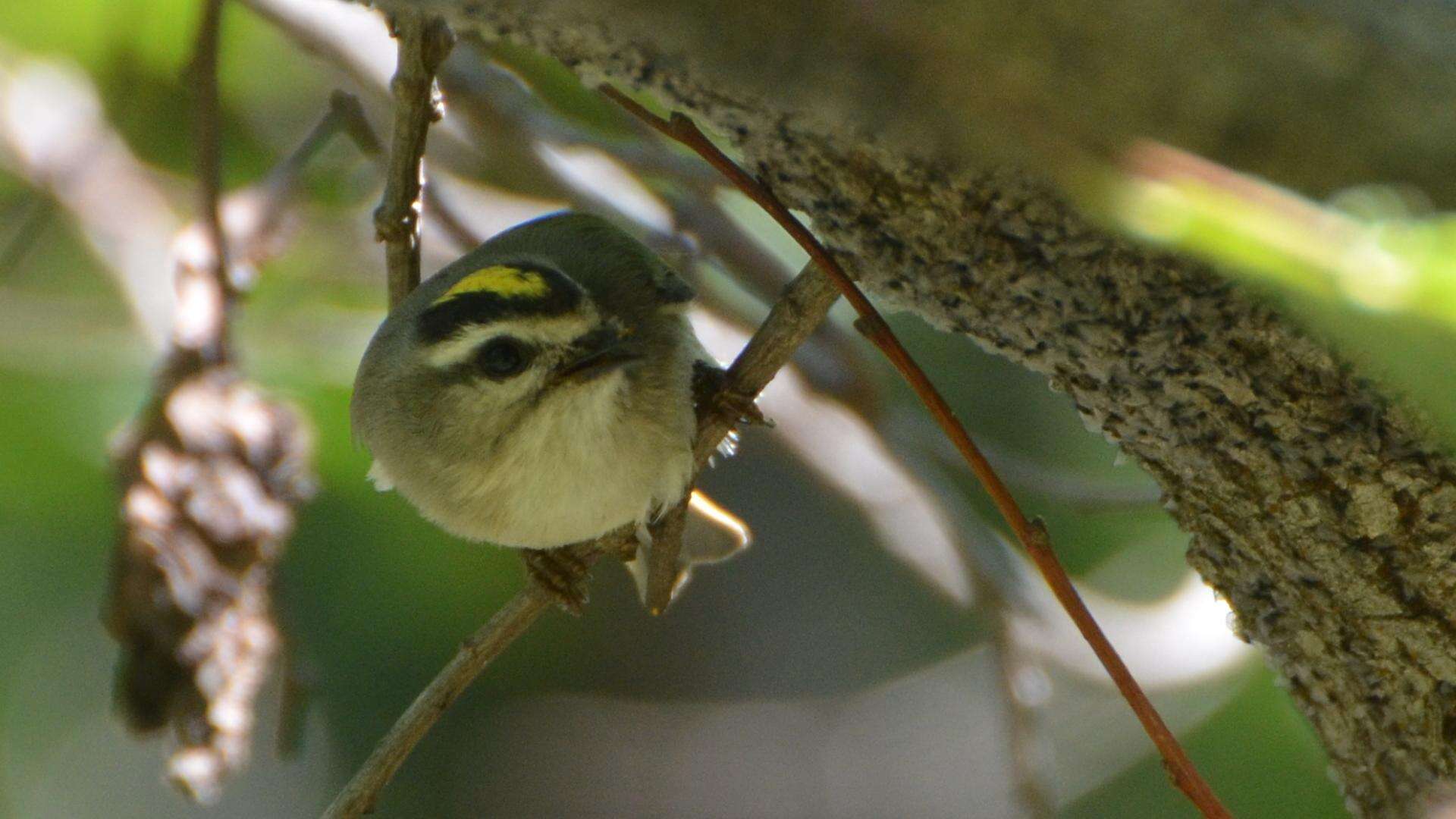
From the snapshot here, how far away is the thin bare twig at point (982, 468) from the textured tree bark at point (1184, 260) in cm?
6

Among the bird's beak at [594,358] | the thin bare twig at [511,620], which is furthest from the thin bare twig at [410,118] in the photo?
the thin bare twig at [511,620]

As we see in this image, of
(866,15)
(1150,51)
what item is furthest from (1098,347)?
(866,15)

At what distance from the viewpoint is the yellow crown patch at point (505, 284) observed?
2.20 m

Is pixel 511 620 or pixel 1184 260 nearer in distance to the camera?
pixel 1184 260

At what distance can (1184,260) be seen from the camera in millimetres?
1374

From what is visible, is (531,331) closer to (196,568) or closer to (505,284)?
(505,284)

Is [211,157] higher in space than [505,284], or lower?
higher

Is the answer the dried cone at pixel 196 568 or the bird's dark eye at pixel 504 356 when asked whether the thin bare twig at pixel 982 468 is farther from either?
the dried cone at pixel 196 568

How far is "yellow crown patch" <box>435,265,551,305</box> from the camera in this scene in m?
2.20

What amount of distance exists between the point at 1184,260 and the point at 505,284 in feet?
3.84

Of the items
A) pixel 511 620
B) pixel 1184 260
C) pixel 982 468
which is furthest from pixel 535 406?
Result: pixel 1184 260

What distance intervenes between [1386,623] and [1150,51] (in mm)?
964

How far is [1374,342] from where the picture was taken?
0.62 metres

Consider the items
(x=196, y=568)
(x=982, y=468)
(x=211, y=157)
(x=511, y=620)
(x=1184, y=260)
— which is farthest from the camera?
(x=211, y=157)
